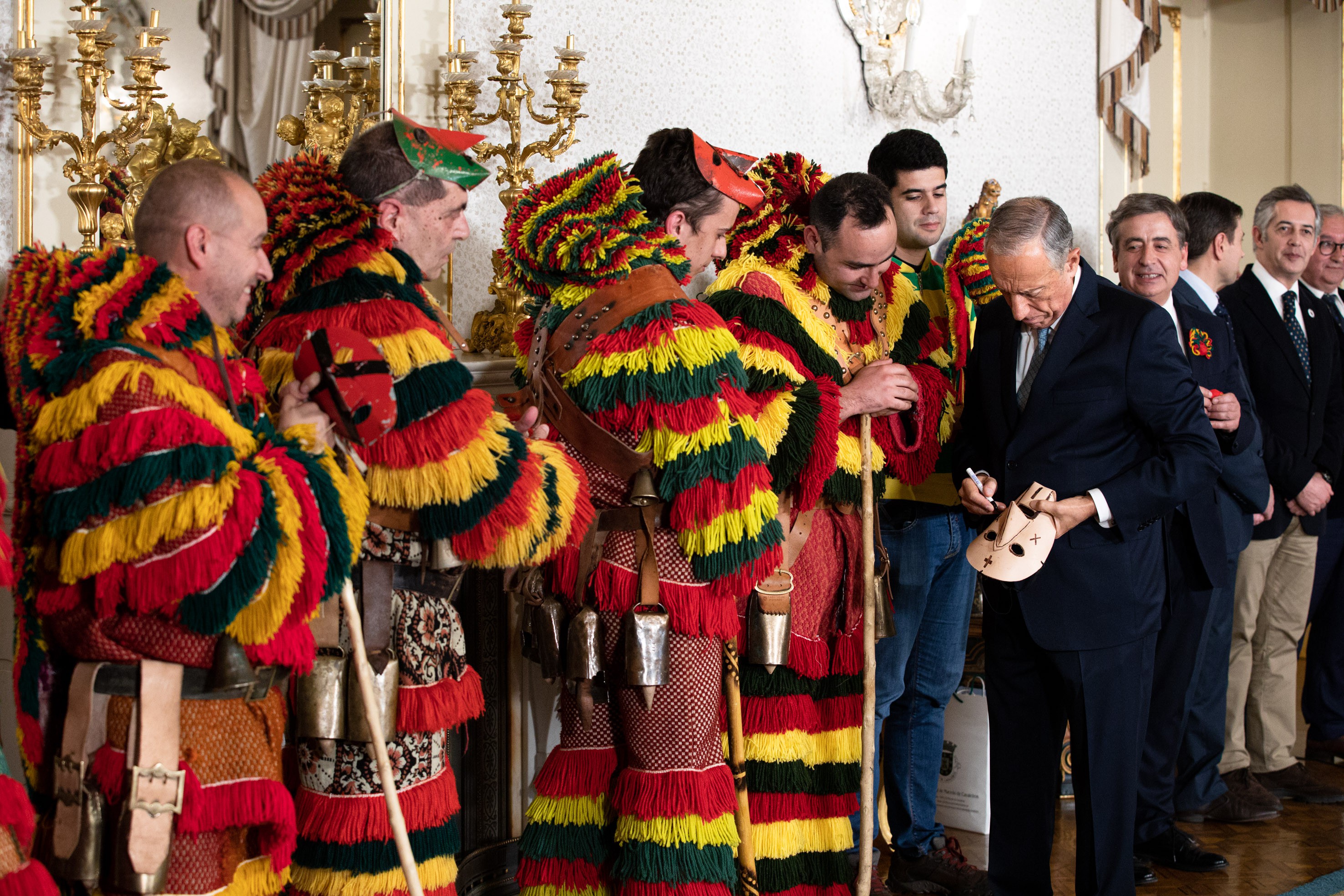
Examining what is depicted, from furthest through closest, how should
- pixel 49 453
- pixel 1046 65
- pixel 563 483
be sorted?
pixel 1046 65 < pixel 563 483 < pixel 49 453

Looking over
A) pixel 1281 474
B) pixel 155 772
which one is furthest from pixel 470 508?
pixel 1281 474

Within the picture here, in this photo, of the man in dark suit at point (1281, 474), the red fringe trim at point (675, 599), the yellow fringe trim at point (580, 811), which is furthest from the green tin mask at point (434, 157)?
the man in dark suit at point (1281, 474)

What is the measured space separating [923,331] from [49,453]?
6.97 feet

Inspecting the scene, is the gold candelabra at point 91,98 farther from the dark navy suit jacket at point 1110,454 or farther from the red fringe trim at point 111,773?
the dark navy suit jacket at point 1110,454

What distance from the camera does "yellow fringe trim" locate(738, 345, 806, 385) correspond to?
2680mm

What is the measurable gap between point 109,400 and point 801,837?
1.87m

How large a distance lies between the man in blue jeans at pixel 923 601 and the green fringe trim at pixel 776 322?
37cm

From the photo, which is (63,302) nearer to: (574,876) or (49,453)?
(49,453)

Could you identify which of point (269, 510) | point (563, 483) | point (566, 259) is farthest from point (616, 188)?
point (269, 510)

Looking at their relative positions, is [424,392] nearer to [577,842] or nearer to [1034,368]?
[577,842]

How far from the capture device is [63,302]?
1.79 m

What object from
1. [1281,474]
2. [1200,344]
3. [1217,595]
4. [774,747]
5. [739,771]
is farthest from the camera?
[1281,474]

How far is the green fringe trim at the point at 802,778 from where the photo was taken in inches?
112

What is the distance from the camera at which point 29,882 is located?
160 centimetres
